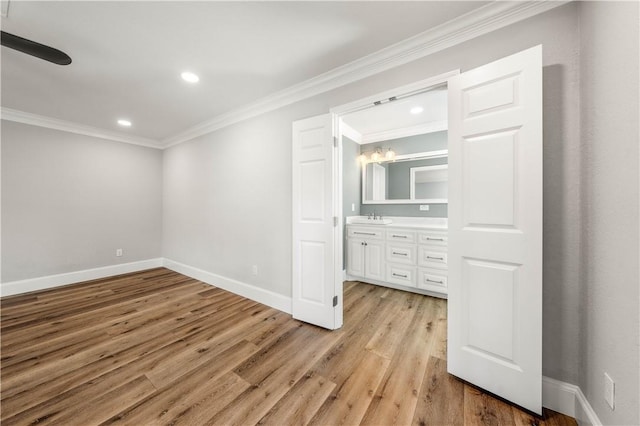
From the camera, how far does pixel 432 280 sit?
3037 millimetres

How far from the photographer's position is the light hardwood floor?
135 centimetres

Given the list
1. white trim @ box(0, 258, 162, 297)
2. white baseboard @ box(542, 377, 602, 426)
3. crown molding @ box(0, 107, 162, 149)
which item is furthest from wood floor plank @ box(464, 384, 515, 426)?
crown molding @ box(0, 107, 162, 149)

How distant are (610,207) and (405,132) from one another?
302cm

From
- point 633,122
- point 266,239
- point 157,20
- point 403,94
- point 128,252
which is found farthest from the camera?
point 128,252

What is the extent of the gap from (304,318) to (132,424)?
1467 mm

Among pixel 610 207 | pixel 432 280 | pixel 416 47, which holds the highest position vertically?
pixel 416 47

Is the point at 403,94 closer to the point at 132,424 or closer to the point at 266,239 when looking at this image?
the point at 266,239

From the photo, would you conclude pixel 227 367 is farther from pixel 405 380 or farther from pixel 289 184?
pixel 289 184

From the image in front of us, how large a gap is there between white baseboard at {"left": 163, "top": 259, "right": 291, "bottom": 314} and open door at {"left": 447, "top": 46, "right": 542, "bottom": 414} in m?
1.77

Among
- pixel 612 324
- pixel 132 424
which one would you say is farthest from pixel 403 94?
pixel 132 424

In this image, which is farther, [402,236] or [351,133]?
[351,133]

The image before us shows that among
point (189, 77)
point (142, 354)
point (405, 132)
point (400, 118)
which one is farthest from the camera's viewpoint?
point (405, 132)

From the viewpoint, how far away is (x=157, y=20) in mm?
1606

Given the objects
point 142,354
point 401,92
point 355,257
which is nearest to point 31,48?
point 142,354
